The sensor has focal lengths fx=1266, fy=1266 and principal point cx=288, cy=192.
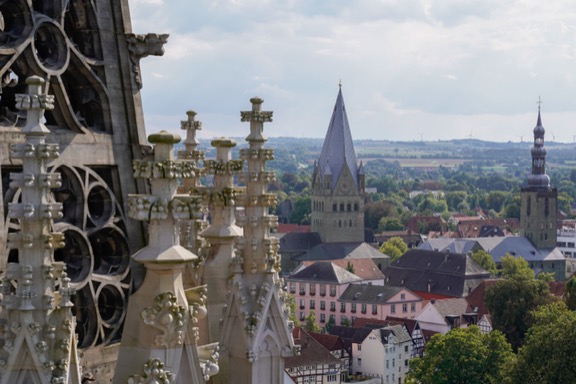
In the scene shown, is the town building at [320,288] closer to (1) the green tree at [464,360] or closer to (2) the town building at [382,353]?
(2) the town building at [382,353]

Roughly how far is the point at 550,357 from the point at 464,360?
15.5 metres

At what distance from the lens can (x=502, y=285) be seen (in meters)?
118

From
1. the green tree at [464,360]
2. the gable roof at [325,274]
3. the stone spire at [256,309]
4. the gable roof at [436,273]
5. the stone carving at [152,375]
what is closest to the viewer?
the stone carving at [152,375]

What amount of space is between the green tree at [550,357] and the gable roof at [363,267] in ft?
318

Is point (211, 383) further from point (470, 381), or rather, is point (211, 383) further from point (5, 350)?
point (470, 381)

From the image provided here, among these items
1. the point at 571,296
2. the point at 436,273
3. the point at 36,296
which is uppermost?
the point at 36,296

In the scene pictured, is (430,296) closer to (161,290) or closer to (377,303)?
(377,303)

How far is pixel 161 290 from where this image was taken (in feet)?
32.5

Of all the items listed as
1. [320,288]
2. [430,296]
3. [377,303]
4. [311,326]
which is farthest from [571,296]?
[430,296]

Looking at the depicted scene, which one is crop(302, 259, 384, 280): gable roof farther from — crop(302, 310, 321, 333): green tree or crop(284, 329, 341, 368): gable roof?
crop(284, 329, 341, 368): gable roof

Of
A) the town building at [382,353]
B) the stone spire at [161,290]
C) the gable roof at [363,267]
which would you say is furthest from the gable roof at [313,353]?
the stone spire at [161,290]

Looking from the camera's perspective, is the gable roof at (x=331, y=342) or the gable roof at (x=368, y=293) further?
the gable roof at (x=368, y=293)

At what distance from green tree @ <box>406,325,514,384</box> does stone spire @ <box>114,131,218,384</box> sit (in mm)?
80158

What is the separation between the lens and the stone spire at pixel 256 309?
12969 millimetres
